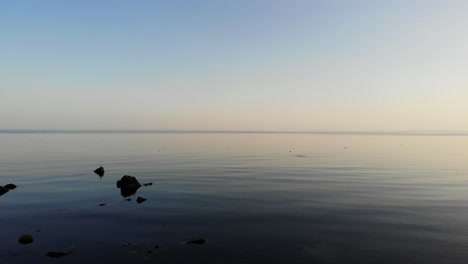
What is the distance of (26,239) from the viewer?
67.0ft

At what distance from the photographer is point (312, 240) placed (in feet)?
70.2

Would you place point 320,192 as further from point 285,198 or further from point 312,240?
point 312,240

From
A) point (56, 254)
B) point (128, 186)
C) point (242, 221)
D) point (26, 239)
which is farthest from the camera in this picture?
point (128, 186)

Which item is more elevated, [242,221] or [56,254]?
[242,221]

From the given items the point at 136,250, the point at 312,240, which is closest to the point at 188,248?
the point at 136,250

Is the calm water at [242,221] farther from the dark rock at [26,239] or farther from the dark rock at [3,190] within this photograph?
the dark rock at [3,190]

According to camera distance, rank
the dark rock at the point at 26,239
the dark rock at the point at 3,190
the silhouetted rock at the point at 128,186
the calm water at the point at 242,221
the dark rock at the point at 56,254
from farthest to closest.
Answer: the silhouetted rock at the point at 128,186
the dark rock at the point at 3,190
the dark rock at the point at 26,239
the calm water at the point at 242,221
the dark rock at the point at 56,254

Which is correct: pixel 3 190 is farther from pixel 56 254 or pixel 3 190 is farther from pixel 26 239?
pixel 56 254

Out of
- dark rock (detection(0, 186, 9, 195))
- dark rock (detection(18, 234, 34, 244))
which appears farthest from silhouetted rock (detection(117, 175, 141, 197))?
dark rock (detection(18, 234, 34, 244))

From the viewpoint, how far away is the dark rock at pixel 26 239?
20.3 metres

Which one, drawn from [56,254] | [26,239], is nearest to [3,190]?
[26,239]

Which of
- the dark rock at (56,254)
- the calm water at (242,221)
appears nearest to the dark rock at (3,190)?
the calm water at (242,221)

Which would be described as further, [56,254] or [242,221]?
[242,221]

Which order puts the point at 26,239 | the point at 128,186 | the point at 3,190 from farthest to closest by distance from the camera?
the point at 128,186
the point at 3,190
the point at 26,239
